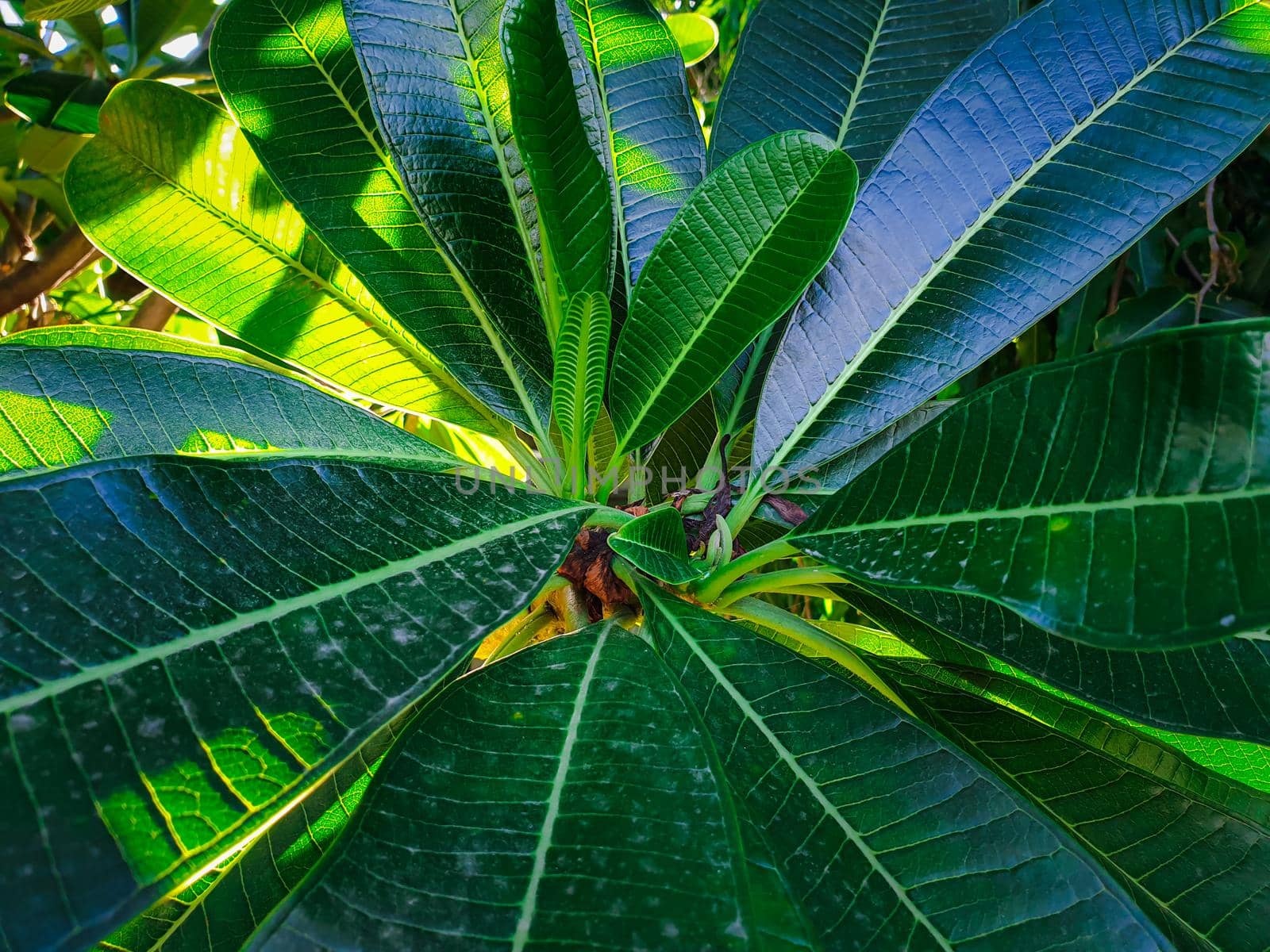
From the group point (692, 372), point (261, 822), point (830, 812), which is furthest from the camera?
point (692, 372)

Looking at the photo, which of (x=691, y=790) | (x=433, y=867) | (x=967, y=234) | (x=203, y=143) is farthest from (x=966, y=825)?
(x=203, y=143)

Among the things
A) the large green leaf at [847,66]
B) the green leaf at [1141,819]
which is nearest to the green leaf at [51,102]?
the large green leaf at [847,66]

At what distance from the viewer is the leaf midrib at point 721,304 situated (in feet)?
1.87

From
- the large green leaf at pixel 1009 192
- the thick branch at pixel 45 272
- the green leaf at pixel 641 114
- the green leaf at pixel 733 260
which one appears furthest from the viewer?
the thick branch at pixel 45 272

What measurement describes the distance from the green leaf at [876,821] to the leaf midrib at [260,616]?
16cm

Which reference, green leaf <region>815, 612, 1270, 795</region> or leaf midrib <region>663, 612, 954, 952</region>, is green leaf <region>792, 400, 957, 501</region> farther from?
leaf midrib <region>663, 612, 954, 952</region>

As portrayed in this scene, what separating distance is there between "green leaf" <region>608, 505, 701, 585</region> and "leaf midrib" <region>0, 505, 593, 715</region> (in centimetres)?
6

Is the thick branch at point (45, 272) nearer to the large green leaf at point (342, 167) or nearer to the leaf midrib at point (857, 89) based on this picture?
the large green leaf at point (342, 167)

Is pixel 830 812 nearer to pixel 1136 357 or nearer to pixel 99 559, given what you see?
pixel 1136 357

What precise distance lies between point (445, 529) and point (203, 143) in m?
0.54

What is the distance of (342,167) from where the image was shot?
2.39 feet

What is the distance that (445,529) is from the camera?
19.5 inches

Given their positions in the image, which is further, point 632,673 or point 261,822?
point 632,673

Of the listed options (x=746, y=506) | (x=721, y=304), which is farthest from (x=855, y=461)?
(x=721, y=304)
